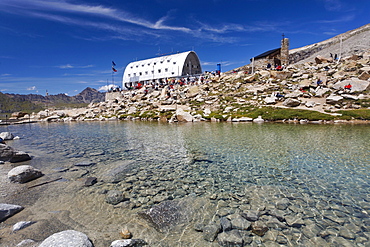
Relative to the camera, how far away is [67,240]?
14.2ft

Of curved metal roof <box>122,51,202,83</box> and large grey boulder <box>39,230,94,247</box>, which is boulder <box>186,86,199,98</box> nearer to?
curved metal roof <box>122,51,202,83</box>

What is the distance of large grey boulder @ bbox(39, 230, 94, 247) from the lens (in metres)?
4.20

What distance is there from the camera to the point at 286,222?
5656 mm

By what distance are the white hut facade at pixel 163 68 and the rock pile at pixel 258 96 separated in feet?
105

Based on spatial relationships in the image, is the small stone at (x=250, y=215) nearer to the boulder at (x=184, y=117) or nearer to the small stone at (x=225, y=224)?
the small stone at (x=225, y=224)

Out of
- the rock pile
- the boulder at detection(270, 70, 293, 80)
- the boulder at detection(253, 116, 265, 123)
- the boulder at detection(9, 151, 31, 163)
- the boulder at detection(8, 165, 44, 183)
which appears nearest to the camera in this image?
the boulder at detection(8, 165, 44, 183)

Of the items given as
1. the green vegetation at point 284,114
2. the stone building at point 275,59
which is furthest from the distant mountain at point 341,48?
the green vegetation at point 284,114

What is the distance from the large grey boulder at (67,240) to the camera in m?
4.20

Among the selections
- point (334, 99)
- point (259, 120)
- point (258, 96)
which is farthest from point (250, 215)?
point (258, 96)

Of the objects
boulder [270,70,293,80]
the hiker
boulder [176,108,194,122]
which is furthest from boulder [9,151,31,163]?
boulder [270,70,293,80]

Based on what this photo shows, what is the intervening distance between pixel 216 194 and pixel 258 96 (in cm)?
3456

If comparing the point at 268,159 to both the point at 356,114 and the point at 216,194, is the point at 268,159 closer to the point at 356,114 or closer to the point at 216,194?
the point at 216,194

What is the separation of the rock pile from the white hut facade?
32.0 metres

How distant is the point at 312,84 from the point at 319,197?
3822 centimetres
